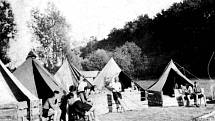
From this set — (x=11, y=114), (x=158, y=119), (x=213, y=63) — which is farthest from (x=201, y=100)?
(x=213, y=63)

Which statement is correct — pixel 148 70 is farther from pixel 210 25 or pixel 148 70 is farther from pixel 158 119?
pixel 158 119

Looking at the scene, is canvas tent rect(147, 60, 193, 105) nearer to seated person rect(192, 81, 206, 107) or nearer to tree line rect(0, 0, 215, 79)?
seated person rect(192, 81, 206, 107)

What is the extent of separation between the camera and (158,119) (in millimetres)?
8914

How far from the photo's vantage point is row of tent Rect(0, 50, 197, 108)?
297 inches

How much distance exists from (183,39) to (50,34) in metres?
19.5

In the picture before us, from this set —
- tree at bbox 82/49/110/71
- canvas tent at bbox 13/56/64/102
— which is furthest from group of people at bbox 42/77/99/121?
tree at bbox 82/49/110/71

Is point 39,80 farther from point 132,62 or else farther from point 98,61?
point 98,61

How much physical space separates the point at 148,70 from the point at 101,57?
1478 centimetres

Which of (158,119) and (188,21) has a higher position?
(188,21)

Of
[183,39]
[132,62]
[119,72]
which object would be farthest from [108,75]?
[183,39]

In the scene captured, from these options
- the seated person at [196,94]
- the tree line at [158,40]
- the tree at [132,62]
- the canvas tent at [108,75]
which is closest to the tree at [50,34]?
the tree line at [158,40]

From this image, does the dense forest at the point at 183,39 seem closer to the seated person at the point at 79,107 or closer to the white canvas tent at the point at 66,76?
the white canvas tent at the point at 66,76

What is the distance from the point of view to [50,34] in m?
31.2

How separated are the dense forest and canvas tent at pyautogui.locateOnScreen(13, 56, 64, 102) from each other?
21824 mm
